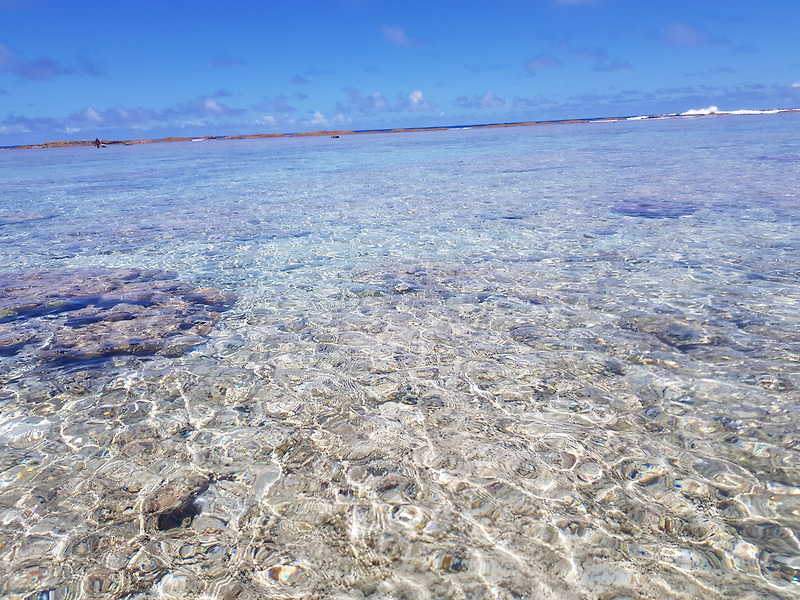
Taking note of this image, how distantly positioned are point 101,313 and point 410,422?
5.60 metres

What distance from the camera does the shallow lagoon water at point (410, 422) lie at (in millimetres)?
3119

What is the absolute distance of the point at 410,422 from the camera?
183 inches

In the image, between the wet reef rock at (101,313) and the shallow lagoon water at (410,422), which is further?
the wet reef rock at (101,313)

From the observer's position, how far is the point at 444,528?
3383mm

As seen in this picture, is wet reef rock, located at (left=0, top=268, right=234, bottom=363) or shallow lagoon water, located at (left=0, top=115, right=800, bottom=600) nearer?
shallow lagoon water, located at (left=0, top=115, right=800, bottom=600)

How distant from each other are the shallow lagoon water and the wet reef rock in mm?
57

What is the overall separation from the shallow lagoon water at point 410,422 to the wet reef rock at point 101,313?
0.06 meters

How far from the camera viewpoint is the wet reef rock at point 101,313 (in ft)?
21.2

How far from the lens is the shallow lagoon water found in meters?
3.12

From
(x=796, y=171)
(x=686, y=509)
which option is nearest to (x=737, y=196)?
(x=796, y=171)

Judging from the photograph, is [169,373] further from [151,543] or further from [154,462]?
[151,543]

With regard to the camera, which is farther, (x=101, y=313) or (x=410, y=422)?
(x=101, y=313)

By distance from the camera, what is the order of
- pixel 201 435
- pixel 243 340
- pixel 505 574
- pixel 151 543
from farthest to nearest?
pixel 243 340
pixel 201 435
pixel 151 543
pixel 505 574

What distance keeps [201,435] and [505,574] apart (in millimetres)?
2858
